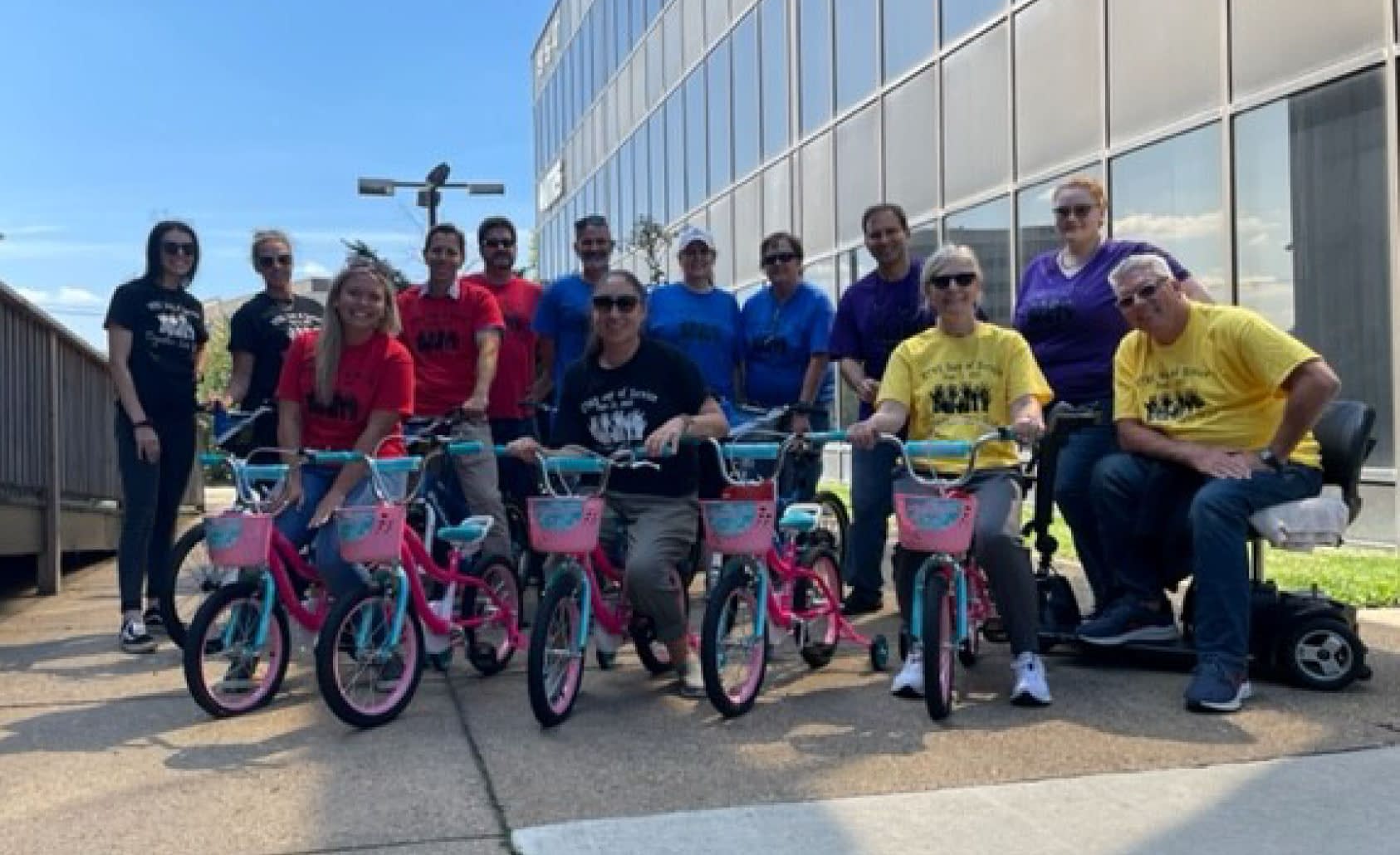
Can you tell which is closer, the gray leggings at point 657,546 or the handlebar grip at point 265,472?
the gray leggings at point 657,546

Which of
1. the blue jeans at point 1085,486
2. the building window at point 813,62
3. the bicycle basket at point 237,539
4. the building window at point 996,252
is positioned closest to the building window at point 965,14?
the building window at point 996,252

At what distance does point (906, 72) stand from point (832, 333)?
867cm

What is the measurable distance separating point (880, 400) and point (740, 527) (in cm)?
93

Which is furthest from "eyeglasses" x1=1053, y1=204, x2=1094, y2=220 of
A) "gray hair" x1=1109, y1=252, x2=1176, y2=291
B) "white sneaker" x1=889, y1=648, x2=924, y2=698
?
"white sneaker" x1=889, y1=648, x2=924, y2=698

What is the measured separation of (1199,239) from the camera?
9688mm

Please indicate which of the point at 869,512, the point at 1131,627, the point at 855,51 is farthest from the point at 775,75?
the point at 1131,627

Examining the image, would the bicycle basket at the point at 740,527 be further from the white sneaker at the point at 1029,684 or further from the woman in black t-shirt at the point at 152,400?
the woman in black t-shirt at the point at 152,400

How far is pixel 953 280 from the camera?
16.1ft

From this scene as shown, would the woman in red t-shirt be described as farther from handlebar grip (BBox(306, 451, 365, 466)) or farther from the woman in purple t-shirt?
the woman in purple t-shirt

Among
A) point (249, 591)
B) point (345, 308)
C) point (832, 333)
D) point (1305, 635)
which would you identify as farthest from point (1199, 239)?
point (249, 591)

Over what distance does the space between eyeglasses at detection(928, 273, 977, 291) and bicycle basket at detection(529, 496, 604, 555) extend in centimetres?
164

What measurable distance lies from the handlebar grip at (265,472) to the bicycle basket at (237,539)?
0.30m

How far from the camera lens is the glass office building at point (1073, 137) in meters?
8.32

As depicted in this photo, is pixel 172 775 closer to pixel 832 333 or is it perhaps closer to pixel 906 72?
pixel 832 333
